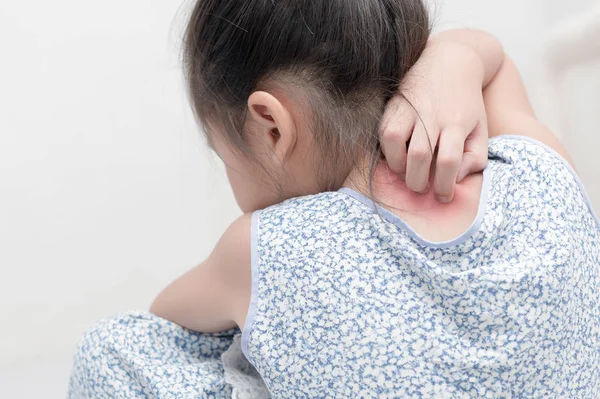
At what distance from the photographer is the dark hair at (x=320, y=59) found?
703mm

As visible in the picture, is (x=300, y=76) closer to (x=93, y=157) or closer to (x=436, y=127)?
(x=436, y=127)

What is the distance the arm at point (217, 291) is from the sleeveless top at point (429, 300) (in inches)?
0.9

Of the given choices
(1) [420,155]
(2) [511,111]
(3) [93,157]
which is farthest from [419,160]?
(3) [93,157]

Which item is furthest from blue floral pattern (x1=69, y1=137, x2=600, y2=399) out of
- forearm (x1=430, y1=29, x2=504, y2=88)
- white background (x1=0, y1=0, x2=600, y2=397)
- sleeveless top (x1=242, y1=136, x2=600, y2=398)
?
white background (x1=0, y1=0, x2=600, y2=397)

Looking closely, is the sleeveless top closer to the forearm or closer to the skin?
the skin

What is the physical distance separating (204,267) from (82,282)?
27.3 inches

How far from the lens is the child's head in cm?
70

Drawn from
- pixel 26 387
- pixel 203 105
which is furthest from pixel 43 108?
pixel 203 105

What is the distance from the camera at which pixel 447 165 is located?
2.22ft

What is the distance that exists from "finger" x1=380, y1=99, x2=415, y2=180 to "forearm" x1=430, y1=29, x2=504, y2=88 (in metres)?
0.17

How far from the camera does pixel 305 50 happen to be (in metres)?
0.70

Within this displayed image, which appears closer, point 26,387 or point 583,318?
point 583,318

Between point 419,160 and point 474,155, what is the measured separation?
71 millimetres

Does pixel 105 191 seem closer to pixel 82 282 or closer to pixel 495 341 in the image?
pixel 82 282
